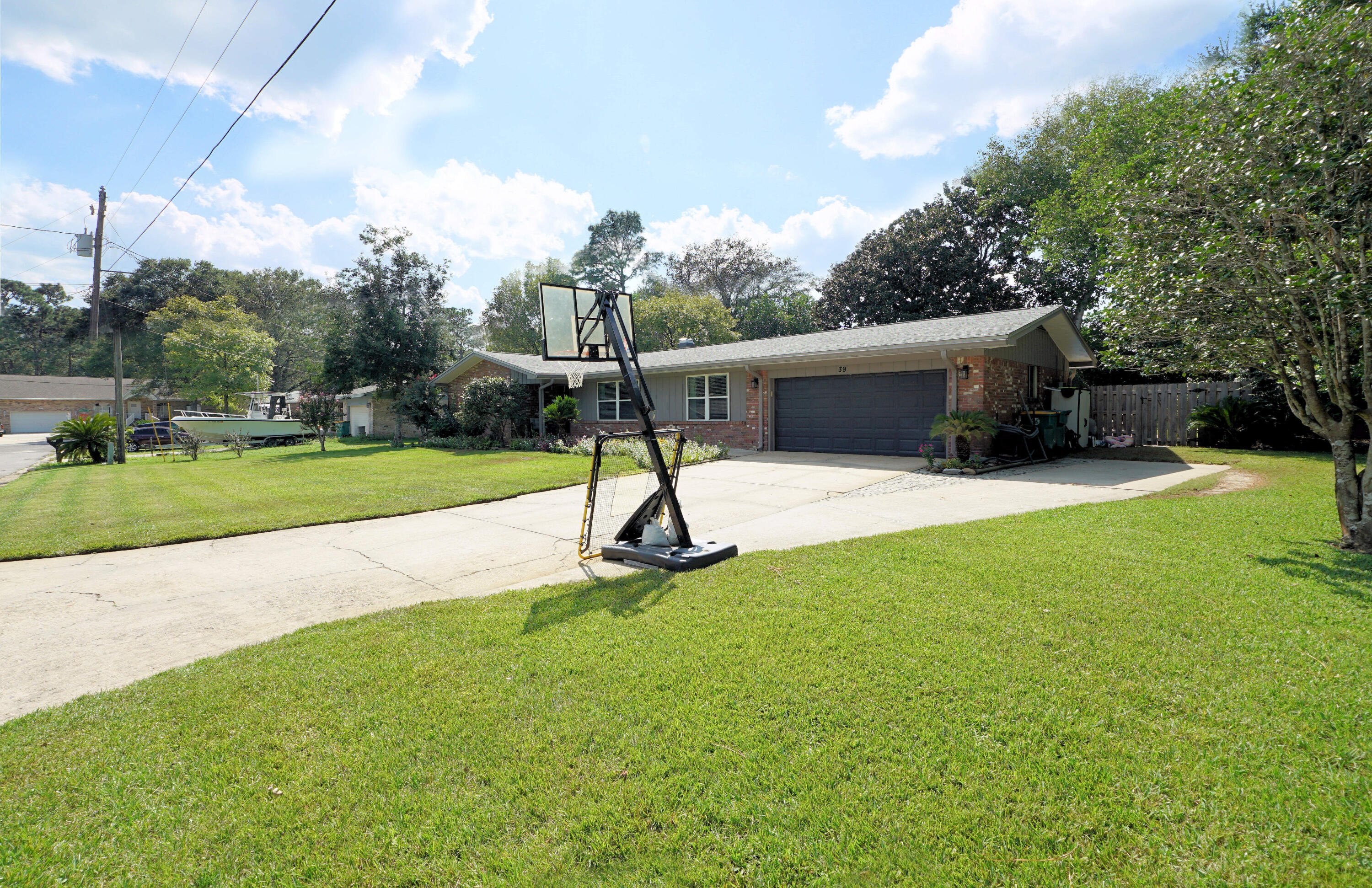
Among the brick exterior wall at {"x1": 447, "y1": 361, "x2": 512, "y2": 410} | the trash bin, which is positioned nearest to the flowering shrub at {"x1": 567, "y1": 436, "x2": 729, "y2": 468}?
the brick exterior wall at {"x1": 447, "y1": 361, "x2": 512, "y2": 410}

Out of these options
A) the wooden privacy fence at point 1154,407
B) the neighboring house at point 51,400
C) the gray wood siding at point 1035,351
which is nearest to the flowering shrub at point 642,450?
the gray wood siding at point 1035,351

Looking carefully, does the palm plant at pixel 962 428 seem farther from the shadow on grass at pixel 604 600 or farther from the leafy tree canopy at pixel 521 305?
the leafy tree canopy at pixel 521 305

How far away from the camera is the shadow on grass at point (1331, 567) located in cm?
401

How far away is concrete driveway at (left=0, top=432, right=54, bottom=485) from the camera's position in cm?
1542

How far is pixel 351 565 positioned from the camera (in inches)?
220

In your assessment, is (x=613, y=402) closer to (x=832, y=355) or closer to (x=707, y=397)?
(x=707, y=397)

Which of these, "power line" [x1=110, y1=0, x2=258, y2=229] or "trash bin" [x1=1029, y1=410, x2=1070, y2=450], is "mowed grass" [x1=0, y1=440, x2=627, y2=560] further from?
"trash bin" [x1=1029, y1=410, x2=1070, y2=450]

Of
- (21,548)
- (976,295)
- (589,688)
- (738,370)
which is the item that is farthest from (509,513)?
(976,295)

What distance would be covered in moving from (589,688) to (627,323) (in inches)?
160

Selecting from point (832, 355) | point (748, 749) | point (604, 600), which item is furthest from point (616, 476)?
point (832, 355)

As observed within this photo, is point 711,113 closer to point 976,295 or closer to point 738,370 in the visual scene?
point 738,370

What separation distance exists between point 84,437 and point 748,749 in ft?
73.0

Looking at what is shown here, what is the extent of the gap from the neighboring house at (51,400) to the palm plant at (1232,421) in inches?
2054

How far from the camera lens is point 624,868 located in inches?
72.8
